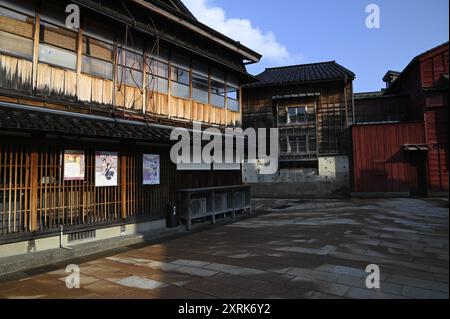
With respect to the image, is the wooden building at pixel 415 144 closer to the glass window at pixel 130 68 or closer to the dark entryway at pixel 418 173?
the dark entryway at pixel 418 173

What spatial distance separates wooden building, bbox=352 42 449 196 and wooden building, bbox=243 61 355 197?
2.76 m

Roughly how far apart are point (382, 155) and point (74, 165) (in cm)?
2085

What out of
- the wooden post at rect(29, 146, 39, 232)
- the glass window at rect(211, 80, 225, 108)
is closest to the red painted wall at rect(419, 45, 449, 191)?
the glass window at rect(211, 80, 225, 108)

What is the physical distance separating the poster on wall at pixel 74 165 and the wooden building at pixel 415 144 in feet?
65.6

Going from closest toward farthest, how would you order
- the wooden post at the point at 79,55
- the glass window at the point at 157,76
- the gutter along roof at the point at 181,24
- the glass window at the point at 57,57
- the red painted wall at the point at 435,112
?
the glass window at the point at 57,57 < the wooden post at the point at 79,55 < the gutter along roof at the point at 181,24 < the glass window at the point at 157,76 < the red painted wall at the point at 435,112

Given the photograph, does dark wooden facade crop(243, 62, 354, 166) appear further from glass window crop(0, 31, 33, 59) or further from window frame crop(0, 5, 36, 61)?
glass window crop(0, 31, 33, 59)

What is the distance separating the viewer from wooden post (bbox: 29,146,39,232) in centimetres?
760

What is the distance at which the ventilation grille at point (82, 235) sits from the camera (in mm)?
8508

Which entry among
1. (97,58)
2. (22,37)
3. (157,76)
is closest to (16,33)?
(22,37)

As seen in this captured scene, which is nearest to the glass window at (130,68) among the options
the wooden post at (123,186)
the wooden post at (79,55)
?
the wooden post at (79,55)

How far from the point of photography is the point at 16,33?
8188mm

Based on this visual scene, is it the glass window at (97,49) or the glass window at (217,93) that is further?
the glass window at (217,93)

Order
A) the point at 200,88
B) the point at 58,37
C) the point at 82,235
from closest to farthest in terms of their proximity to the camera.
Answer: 1. the point at 82,235
2. the point at 58,37
3. the point at 200,88

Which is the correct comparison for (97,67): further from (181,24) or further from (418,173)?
(418,173)
